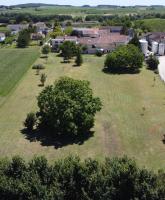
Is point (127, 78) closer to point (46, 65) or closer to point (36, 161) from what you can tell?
point (46, 65)

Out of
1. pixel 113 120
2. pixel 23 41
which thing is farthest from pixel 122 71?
pixel 23 41

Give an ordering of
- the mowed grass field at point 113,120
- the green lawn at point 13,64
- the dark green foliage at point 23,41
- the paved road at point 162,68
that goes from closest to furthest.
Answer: the mowed grass field at point 113,120
the green lawn at point 13,64
the paved road at point 162,68
the dark green foliage at point 23,41

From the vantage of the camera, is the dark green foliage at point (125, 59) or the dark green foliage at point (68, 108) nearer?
the dark green foliage at point (68, 108)

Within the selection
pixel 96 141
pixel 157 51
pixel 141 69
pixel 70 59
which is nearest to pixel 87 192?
pixel 96 141

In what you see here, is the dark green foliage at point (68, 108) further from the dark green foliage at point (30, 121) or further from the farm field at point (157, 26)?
the farm field at point (157, 26)

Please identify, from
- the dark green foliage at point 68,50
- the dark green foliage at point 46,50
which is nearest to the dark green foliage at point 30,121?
the dark green foliage at point 68,50

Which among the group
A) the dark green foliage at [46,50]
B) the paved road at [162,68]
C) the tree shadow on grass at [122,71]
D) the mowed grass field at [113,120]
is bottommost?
the paved road at [162,68]

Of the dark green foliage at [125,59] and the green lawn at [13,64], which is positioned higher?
Answer: the dark green foliage at [125,59]
